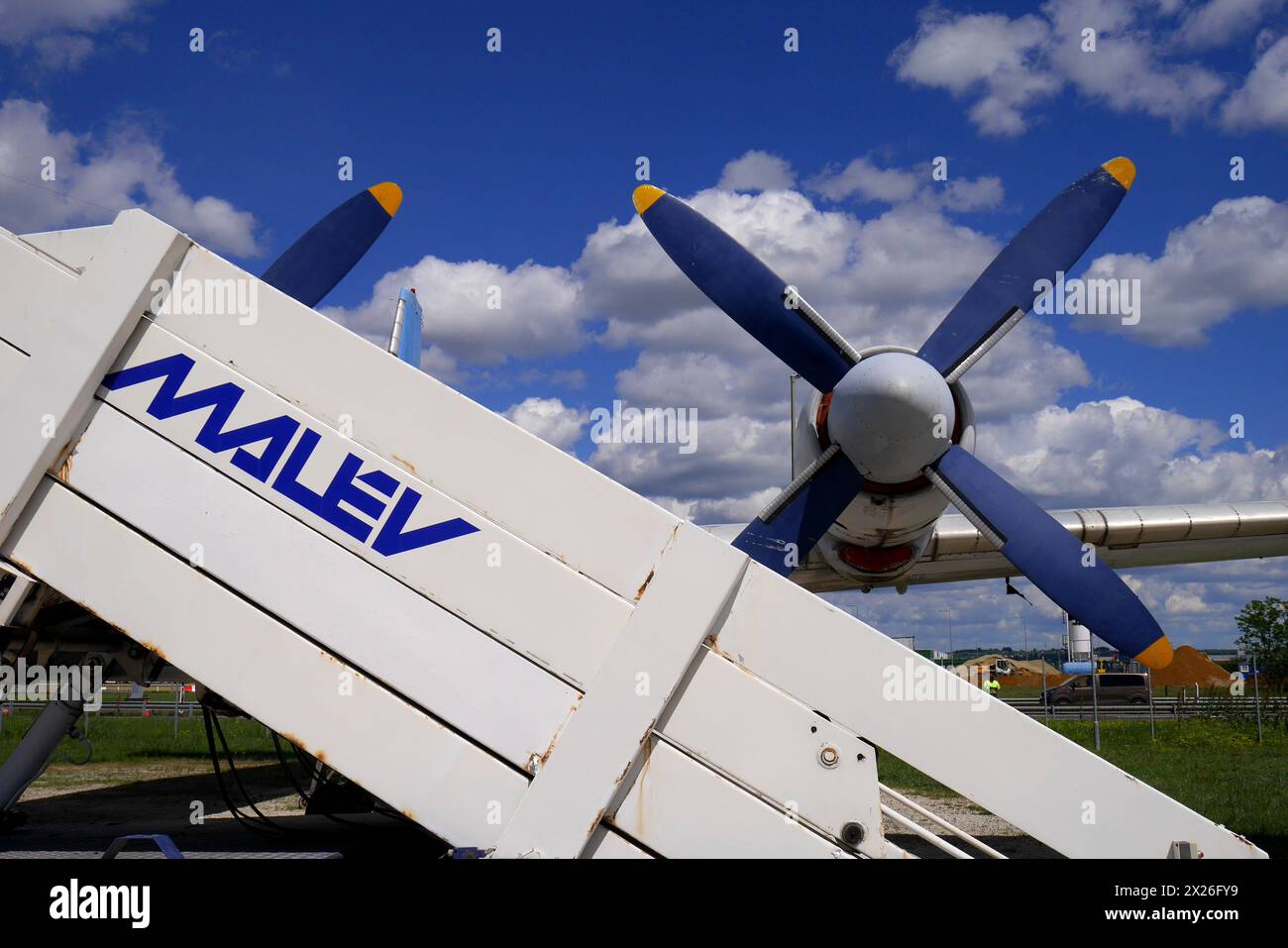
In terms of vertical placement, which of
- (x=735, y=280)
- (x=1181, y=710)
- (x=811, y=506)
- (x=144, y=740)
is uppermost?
(x=735, y=280)

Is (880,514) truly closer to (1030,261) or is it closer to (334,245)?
(1030,261)

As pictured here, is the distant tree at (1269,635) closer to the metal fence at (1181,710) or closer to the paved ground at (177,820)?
the metal fence at (1181,710)

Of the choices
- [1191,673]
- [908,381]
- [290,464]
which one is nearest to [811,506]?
[908,381]

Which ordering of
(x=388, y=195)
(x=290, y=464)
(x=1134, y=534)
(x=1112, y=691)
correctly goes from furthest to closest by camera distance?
1. (x=1112, y=691)
2. (x=1134, y=534)
3. (x=388, y=195)
4. (x=290, y=464)

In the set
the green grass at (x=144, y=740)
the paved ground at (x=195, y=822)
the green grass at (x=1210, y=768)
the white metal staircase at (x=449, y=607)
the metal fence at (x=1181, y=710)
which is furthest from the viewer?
the metal fence at (x=1181, y=710)

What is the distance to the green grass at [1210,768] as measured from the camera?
9992 millimetres

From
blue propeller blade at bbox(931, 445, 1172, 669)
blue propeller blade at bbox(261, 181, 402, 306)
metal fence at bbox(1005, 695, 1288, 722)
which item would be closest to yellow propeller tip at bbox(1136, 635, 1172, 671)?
blue propeller blade at bbox(931, 445, 1172, 669)

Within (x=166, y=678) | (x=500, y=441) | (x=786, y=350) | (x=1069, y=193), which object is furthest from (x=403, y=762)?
(x=1069, y=193)

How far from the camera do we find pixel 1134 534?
1164 centimetres

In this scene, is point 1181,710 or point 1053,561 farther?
point 1181,710

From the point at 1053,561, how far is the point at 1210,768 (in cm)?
1051

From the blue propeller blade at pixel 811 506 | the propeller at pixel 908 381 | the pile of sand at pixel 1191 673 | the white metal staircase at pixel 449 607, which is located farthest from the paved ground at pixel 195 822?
the pile of sand at pixel 1191 673
